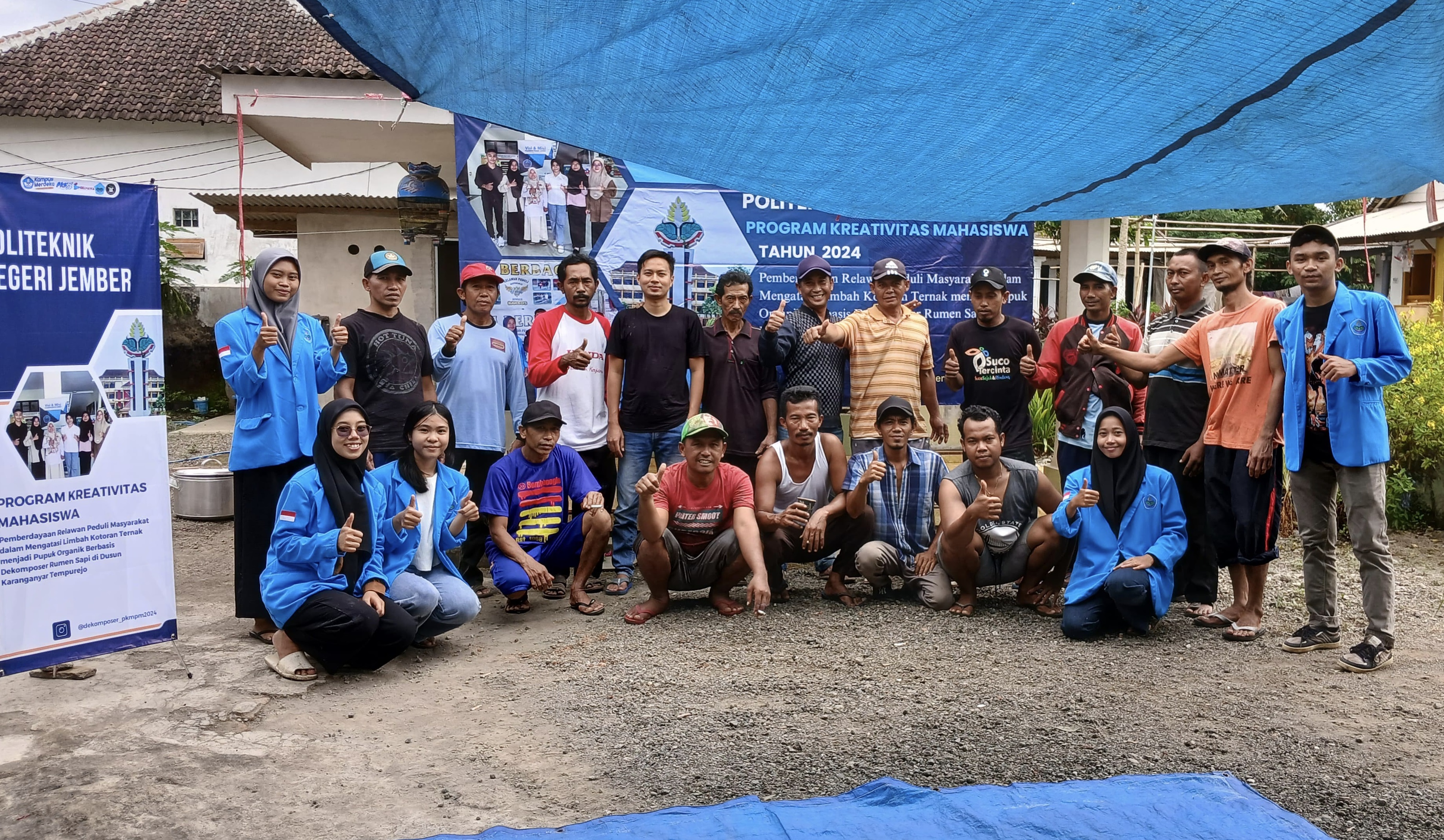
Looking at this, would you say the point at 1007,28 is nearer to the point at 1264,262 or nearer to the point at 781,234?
the point at 781,234

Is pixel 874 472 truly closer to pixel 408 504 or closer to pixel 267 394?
pixel 408 504

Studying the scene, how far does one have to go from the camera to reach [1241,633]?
4.68 metres

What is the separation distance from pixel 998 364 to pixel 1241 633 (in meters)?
1.81

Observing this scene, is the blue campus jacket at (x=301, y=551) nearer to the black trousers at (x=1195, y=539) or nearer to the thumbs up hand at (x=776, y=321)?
the thumbs up hand at (x=776, y=321)

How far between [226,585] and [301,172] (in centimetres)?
1632

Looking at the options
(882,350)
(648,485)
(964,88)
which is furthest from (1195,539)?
(964,88)

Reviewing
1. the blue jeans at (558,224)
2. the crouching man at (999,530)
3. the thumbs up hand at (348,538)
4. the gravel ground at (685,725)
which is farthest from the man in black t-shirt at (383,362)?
the crouching man at (999,530)

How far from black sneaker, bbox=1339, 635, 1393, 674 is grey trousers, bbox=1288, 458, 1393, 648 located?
3cm

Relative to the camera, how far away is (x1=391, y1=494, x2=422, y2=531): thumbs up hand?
444 centimetres

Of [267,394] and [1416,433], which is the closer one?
[267,394]

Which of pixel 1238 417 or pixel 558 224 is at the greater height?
pixel 558 224

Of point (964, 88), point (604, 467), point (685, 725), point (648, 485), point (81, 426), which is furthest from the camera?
point (604, 467)

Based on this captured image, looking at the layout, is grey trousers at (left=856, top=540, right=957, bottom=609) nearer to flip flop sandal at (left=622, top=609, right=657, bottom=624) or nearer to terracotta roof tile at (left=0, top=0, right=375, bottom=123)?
flip flop sandal at (left=622, top=609, right=657, bottom=624)

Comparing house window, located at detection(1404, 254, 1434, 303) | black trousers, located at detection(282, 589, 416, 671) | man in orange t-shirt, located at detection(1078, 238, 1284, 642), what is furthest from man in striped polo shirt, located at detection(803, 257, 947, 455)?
house window, located at detection(1404, 254, 1434, 303)
